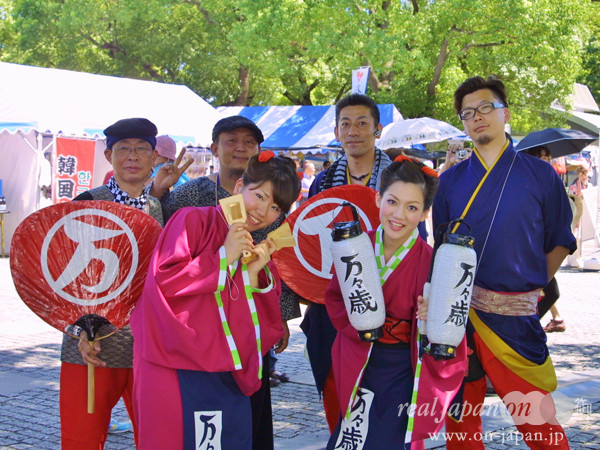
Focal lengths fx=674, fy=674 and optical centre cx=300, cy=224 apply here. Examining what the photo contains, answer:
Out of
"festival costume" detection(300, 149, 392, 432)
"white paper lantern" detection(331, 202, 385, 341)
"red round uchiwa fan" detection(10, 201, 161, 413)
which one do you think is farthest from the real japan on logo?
"festival costume" detection(300, 149, 392, 432)

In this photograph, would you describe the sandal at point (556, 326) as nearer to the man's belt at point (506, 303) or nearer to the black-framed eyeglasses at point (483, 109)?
the man's belt at point (506, 303)

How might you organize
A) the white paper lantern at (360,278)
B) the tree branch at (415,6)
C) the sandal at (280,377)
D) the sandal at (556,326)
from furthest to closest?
the tree branch at (415,6), the sandal at (556,326), the sandal at (280,377), the white paper lantern at (360,278)

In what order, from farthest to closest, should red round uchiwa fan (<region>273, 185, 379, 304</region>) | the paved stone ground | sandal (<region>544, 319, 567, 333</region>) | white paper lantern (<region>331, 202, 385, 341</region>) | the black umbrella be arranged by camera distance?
sandal (<region>544, 319, 567, 333</region>) < the black umbrella < the paved stone ground < red round uchiwa fan (<region>273, 185, 379, 304</region>) < white paper lantern (<region>331, 202, 385, 341</region>)

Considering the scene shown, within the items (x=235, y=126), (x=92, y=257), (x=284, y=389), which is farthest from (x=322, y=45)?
(x=92, y=257)

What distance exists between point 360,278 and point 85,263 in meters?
1.19

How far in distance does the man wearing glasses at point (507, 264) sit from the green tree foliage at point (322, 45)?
1456cm

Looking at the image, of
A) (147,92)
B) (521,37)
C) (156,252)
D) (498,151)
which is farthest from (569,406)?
(521,37)

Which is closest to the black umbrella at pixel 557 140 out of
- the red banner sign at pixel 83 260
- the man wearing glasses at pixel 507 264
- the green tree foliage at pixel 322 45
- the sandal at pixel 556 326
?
the sandal at pixel 556 326

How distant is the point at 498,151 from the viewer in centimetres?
322

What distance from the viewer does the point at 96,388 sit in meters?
2.93

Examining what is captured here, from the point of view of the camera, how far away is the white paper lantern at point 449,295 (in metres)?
2.49

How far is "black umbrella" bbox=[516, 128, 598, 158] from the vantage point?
243 inches

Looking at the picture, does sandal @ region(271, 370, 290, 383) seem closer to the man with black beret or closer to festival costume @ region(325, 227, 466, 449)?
the man with black beret

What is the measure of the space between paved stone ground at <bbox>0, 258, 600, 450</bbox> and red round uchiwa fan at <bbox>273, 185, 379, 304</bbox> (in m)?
1.08
